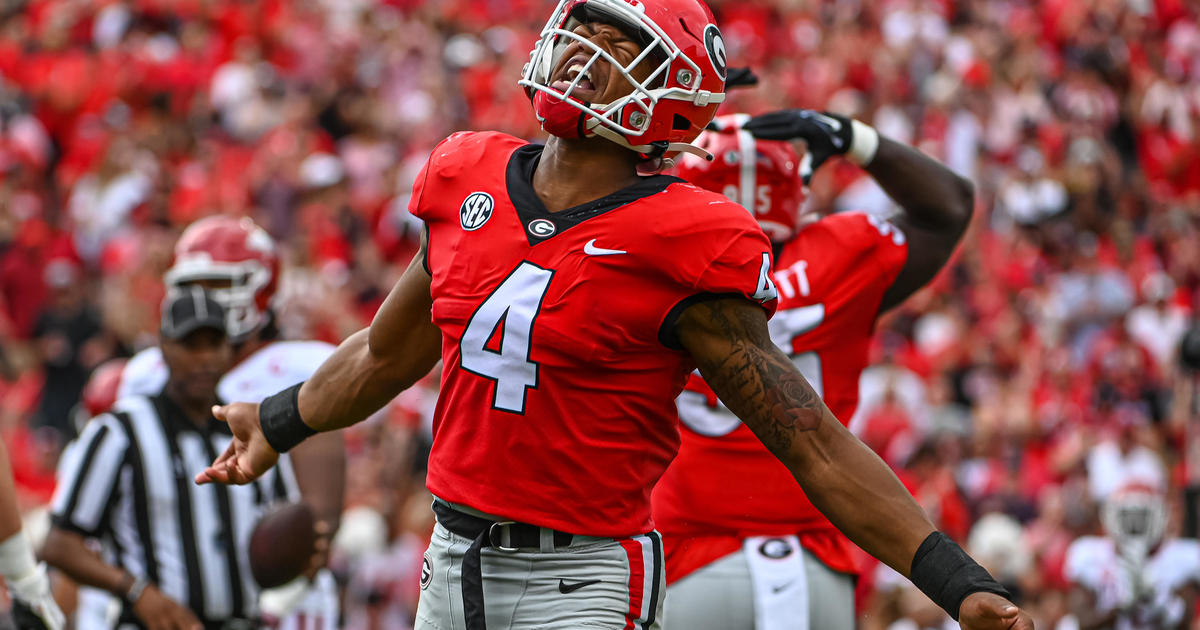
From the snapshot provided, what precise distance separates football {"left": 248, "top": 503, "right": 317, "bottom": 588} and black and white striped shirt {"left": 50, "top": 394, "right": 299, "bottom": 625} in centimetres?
55

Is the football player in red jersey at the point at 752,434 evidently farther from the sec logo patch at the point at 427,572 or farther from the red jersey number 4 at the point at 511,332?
the red jersey number 4 at the point at 511,332

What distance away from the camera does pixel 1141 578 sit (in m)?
7.25

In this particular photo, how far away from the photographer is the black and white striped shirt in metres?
4.74

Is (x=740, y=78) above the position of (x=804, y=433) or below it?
above

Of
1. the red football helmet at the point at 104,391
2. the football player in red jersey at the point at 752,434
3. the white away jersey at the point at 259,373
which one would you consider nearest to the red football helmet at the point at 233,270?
the white away jersey at the point at 259,373

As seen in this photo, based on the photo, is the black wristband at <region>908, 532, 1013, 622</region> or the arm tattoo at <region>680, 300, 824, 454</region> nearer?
the black wristband at <region>908, 532, 1013, 622</region>

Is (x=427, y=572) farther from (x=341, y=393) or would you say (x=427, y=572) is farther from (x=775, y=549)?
(x=775, y=549)

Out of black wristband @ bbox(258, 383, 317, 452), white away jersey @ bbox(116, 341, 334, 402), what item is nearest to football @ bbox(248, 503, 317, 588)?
white away jersey @ bbox(116, 341, 334, 402)

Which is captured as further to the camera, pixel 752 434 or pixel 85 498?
pixel 85 498

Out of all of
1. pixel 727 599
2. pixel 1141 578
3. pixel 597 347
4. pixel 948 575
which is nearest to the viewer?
Answer: pixel 948 575

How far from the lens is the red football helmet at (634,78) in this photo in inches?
118

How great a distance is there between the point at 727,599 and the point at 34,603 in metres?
2.00

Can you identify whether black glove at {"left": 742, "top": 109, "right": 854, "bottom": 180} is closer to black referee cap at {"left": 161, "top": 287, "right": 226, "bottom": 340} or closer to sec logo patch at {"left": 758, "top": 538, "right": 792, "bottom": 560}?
sec logo patch at {"left": 758, "top": 538, "right": 792, "bottom": 560}

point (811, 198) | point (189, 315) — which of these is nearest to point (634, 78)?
point (189, 315)
